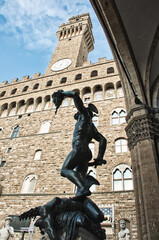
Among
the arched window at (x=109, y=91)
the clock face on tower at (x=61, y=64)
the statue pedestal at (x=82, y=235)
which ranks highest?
the clock face on tower at (x=61, y=64)

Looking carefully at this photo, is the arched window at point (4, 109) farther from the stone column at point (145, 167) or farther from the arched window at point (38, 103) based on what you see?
the stone column at point (145, 167)

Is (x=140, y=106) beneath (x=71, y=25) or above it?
beneath

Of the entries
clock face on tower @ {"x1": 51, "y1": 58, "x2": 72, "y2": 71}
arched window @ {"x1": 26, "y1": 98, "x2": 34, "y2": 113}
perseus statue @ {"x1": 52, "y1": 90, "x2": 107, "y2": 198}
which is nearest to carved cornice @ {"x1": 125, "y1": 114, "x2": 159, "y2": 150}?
perseus statue @ {"x1": 52, "y1": 90, "x2": 107, "y2": 198}

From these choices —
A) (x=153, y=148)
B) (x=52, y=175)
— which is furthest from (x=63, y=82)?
(x=153, y=148)

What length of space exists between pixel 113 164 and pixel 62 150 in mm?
3430

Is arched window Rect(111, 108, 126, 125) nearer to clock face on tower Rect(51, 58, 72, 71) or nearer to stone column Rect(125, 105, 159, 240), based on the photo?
stone column Rect(125, 105, 159, 240)

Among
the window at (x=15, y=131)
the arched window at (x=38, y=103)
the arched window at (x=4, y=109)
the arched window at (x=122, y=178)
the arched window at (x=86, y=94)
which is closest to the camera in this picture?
the arched window at (x=122, y=178)

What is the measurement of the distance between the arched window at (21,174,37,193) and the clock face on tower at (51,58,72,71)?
1114cm

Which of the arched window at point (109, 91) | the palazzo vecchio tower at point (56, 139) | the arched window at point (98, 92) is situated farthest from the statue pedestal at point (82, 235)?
the arched window at point (98, 92)

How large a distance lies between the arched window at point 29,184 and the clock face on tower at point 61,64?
438 inches

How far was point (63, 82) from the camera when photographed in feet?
56.9

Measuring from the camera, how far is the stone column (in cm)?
478

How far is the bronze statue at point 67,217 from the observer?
6.07ft

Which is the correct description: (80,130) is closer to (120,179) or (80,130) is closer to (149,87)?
(149,87)
